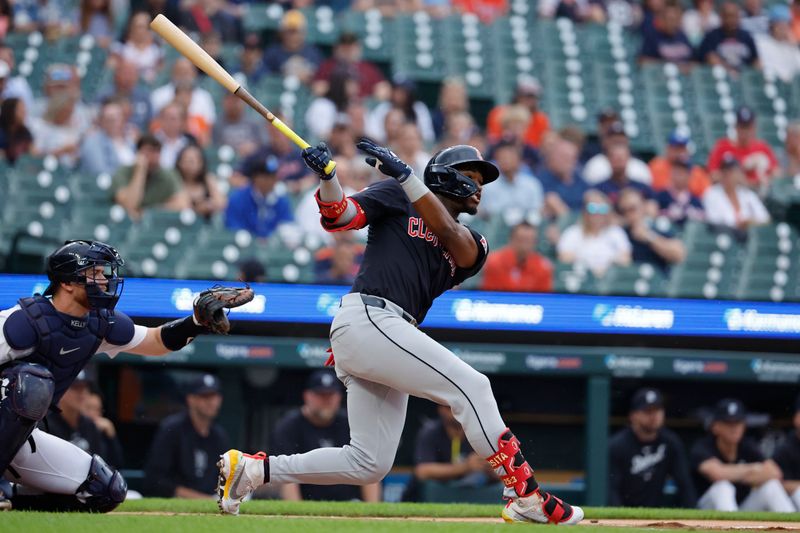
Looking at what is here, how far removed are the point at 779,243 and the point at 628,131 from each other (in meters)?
2.22

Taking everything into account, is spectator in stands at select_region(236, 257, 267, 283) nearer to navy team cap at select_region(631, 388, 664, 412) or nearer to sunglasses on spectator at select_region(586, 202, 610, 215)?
navy team cap at select_region(631, 388, 664, 412)

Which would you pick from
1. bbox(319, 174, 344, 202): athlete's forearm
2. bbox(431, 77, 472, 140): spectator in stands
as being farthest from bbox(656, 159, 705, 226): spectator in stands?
bbox(319, 174, 344, 202): athlete's forearm

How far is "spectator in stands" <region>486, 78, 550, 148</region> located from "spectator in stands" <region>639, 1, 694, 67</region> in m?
1.74

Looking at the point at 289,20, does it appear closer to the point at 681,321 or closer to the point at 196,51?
the point at 681,321

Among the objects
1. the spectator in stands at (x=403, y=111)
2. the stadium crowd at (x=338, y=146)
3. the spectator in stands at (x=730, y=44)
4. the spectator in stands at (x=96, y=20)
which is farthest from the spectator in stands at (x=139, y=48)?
the spectator in stands at (x=730, y=44)

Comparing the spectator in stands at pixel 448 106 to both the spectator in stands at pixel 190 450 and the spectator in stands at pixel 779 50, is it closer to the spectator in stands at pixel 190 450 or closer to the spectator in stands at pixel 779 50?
the spectator in stands at pixel 779 50

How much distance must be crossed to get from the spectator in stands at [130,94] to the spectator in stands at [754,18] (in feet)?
19.5

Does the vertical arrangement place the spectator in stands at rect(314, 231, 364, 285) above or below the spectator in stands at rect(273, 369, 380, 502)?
above

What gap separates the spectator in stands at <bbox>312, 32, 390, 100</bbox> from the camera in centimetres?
1045

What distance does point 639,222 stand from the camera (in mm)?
9109

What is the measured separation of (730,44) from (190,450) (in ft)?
24.2

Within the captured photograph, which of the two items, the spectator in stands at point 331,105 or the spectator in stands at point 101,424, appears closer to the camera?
the spectator in stands at point 101,424

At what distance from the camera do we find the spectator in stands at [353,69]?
34.3ft

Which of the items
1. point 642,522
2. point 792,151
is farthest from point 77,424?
point 792,151
